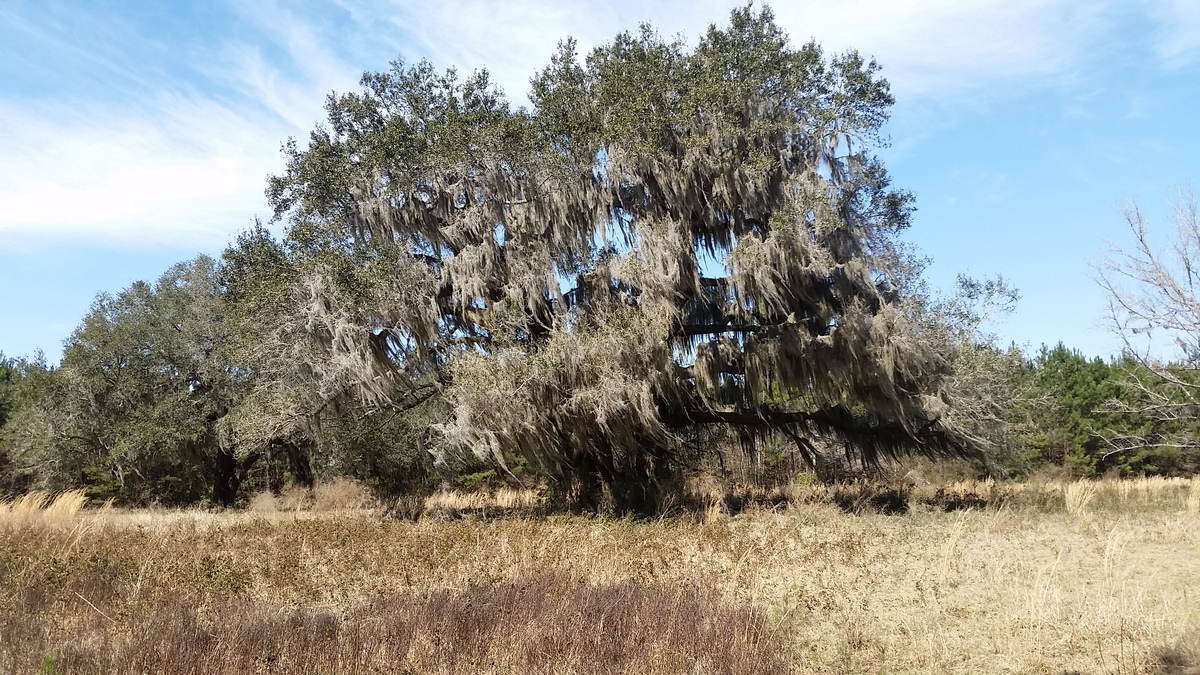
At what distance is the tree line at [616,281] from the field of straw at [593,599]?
3.08 metres

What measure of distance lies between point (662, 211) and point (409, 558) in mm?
8446

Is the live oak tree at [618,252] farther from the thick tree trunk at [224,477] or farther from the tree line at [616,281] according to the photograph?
the thick tree trunk at [224,477]

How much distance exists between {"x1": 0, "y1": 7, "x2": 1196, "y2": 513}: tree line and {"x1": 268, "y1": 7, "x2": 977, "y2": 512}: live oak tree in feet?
0.16

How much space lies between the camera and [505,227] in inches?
593

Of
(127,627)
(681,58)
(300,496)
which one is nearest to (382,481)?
(300,496)

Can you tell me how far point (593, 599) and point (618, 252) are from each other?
9.19m

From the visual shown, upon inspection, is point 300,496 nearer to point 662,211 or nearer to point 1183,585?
point 662,211

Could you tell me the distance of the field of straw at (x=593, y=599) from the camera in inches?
193

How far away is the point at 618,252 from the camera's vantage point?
572 inches

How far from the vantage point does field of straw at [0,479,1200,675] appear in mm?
4906

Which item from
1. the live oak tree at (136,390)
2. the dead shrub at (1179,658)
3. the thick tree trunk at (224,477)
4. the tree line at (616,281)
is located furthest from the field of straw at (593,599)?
the thick tree trunk at (224,477)

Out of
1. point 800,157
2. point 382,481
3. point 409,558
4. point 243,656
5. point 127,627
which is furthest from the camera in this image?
point 382,481

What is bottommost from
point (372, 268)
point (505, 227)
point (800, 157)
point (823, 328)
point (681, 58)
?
point (823, 328)

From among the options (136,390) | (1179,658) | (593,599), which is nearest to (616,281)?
(593,599)
